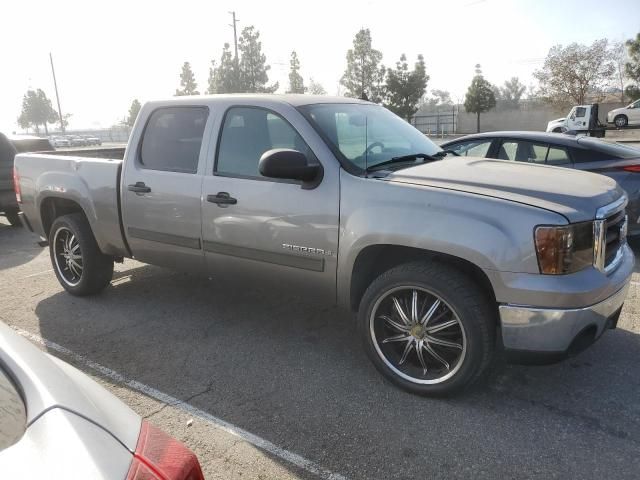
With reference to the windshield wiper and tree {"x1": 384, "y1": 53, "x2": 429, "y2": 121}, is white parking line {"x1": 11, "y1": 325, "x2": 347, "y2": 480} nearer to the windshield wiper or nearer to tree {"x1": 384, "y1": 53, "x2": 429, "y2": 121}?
the windshield wiper

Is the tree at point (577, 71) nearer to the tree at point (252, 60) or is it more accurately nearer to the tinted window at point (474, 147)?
the tree at point (252, 60)

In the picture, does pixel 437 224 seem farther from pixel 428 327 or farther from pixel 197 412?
pixel 197 412

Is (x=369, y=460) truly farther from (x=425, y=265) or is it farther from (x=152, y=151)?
(x=152, y=151)

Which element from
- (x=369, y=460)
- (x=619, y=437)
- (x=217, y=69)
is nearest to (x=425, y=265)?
(x=369, y=460)

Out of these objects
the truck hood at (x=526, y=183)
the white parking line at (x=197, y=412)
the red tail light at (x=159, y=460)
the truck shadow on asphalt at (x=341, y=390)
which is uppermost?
the truck hood at (x=526, y=183)

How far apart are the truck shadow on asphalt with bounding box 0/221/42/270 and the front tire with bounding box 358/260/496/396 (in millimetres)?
5509

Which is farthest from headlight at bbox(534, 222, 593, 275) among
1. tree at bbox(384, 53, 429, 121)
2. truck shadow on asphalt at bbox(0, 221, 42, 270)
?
tree at bbox(384, 53, 429, 121)

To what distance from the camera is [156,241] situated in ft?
14.6

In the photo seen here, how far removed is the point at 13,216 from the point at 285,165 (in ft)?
26.5

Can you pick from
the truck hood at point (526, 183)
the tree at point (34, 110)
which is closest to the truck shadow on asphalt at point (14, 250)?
the truck hood at point (526, 183)

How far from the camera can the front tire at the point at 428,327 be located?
3.04m

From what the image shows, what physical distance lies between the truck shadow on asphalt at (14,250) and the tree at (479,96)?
4181cm

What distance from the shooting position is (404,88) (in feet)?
153

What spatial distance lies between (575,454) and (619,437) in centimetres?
32
